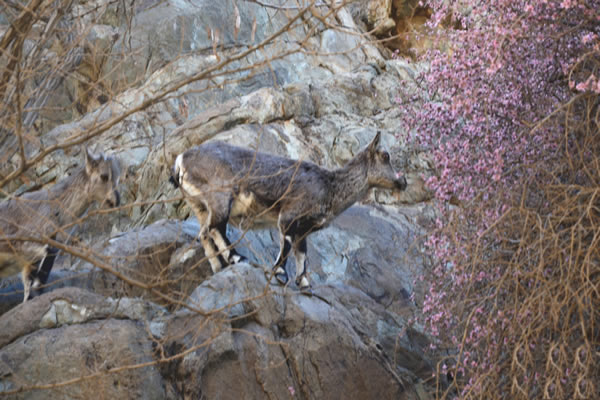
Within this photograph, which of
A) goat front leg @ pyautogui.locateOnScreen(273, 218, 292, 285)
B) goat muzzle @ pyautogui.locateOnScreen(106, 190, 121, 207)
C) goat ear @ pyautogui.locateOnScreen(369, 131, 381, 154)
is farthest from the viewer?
goat ear @ pyautogui.locateOnScreen(369, 131, 381, 154)

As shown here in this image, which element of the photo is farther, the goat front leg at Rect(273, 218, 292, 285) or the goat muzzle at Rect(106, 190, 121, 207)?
the goat muzzle at Rect(106, 190, 121, 207)

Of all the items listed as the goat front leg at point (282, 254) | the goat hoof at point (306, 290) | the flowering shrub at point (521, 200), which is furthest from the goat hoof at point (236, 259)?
the flowering shrub at point (521, 200)

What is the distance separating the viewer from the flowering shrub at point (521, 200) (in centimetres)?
505

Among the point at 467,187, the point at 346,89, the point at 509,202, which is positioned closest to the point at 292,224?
the point at 467,187

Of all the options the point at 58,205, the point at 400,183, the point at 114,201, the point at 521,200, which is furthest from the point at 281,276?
the point at 521,200

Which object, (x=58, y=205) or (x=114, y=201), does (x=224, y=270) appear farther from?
(x=58, y=205)

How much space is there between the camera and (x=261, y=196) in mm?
8391

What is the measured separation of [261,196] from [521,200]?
374cm

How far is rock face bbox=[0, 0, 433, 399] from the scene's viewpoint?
6.12 meters

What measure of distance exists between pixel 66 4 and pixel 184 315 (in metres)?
3.20

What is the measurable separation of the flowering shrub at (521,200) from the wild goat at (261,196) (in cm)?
152

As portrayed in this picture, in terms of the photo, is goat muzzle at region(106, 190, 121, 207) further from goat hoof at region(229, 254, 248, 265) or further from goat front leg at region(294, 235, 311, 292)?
goat front leg at region(294, 235, 311, 292)

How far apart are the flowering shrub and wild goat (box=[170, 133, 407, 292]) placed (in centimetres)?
152

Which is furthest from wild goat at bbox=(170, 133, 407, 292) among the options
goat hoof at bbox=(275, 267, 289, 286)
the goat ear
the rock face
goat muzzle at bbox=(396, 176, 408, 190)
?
goat muzzle at bbox=(396, 176, 408, 190)
